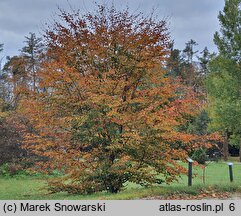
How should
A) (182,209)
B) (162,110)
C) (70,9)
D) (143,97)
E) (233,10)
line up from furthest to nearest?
(233,10)
(70,9)
(143,97)
(162,110)
(182,209)

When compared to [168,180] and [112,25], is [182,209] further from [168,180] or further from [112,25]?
[112,25]

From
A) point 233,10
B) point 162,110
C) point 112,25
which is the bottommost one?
point 162,110

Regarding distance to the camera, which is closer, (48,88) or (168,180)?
(168,180)

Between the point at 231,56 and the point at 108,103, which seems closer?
the point at 108,103

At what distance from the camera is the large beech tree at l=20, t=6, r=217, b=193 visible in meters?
10.2

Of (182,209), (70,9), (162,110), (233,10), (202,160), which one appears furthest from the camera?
(202,160)

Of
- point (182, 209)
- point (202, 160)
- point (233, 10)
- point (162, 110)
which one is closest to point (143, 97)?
point (162, 110)

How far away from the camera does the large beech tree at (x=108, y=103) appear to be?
10.2 m

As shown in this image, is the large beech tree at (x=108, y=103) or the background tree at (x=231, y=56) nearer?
the large beech tree at (x=108, y=103)

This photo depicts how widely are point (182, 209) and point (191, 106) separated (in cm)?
454

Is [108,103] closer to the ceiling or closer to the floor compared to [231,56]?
closer to the floor

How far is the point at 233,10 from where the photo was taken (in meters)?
17.4

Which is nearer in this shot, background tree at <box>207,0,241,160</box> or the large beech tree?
the large beech tree

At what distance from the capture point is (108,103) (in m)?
10.1
